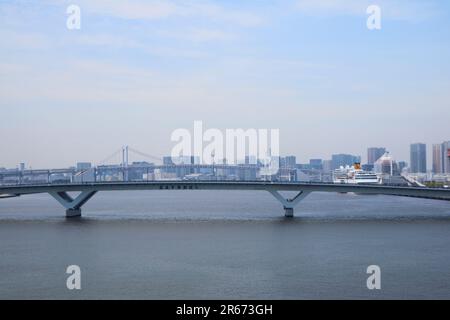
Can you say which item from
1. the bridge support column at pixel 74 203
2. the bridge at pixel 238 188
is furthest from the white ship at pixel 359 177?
the bridge support column at pixel 74 203

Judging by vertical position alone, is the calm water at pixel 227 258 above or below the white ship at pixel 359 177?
below

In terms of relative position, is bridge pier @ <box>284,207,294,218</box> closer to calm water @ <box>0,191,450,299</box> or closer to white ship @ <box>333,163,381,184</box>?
calm water @ <box>0,191,450,299</box>

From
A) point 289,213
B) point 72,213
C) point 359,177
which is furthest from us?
point 359,177

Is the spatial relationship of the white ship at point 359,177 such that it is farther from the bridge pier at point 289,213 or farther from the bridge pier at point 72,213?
the bridge pier at point 72,213

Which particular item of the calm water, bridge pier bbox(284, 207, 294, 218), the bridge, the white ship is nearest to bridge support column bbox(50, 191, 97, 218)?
the bridge

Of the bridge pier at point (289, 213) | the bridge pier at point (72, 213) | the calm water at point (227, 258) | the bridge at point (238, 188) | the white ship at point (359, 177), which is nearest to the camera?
the calm water at point (227, 258)

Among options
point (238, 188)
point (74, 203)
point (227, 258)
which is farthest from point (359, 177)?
point (227, 258)

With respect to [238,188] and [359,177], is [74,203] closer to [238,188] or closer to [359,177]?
[238,188]
